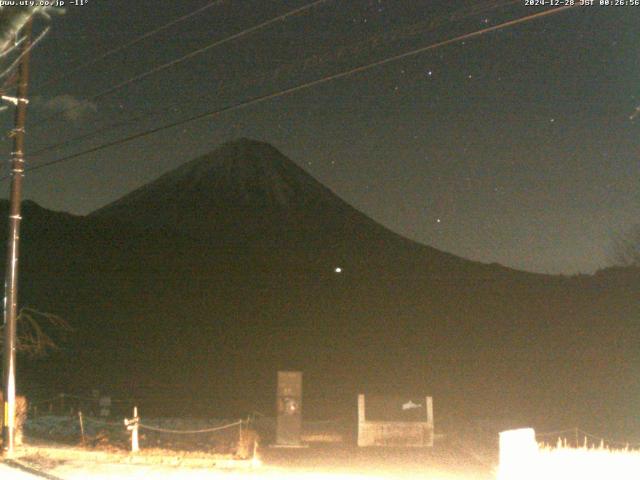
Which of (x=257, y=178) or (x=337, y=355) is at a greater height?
(x=257, y=178)

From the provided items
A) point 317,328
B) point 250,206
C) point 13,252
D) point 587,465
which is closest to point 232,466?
point 13,252

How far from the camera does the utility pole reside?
537 inches

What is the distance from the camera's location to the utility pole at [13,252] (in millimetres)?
13633

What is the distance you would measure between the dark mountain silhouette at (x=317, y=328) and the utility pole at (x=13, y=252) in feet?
62.4

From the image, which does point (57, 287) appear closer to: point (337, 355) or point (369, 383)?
point (337, 355)

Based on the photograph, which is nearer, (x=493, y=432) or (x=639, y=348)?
(x=493, y=432)

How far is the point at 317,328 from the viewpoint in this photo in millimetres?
60812

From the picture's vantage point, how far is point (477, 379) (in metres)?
45.0

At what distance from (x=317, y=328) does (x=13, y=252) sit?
47624 millimetres

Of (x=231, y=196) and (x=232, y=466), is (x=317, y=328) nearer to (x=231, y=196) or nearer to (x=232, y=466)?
(x=232, y=466)

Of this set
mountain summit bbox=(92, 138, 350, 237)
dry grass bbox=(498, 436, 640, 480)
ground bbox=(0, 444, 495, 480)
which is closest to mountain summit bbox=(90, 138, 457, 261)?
mountain summit bbox=(92, 138, 350, 237)

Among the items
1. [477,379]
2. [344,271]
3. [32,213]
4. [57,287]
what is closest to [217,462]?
[477,379]

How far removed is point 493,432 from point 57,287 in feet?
174

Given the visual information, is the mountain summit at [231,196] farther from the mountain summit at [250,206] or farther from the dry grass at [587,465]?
the dry grass at [587,465]
